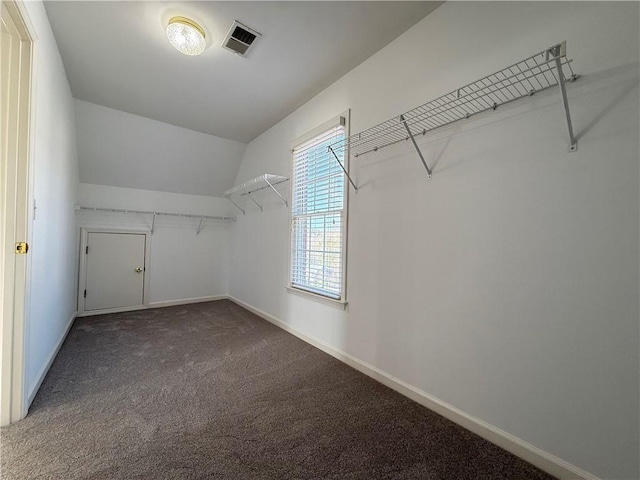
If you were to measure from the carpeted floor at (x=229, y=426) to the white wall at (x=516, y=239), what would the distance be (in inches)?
10.8

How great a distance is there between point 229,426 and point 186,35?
8.87 feet

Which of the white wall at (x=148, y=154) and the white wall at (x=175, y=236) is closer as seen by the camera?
the white wall at (x=148, y=154)

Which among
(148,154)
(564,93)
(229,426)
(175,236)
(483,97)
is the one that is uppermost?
(148,154)

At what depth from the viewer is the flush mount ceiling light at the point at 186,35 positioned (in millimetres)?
1936

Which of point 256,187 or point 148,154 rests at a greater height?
point 148,154

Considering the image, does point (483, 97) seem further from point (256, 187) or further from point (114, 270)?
point (114, 270)

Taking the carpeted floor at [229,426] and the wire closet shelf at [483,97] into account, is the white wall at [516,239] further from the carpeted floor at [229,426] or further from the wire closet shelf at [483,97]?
the carpeted floor at [229,426]

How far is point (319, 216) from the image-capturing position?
287 cm

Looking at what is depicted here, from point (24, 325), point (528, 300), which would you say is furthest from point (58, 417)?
point (528, 300)

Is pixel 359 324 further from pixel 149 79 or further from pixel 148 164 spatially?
pixel 148 164

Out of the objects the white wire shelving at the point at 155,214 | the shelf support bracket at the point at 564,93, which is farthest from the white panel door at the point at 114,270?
the shelf support bracket at the point at 564,93

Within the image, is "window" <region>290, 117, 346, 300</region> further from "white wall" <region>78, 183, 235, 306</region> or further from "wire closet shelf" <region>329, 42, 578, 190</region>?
"white wall" <region>78, 183, 235, 306</region>

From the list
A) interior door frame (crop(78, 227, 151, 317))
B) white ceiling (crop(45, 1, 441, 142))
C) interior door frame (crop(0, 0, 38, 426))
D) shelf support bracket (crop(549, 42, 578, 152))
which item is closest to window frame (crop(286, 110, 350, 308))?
white ceiling (crop(45, 1, 441, 142))

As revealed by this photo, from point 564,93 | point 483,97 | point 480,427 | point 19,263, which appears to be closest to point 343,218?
point 483,97
